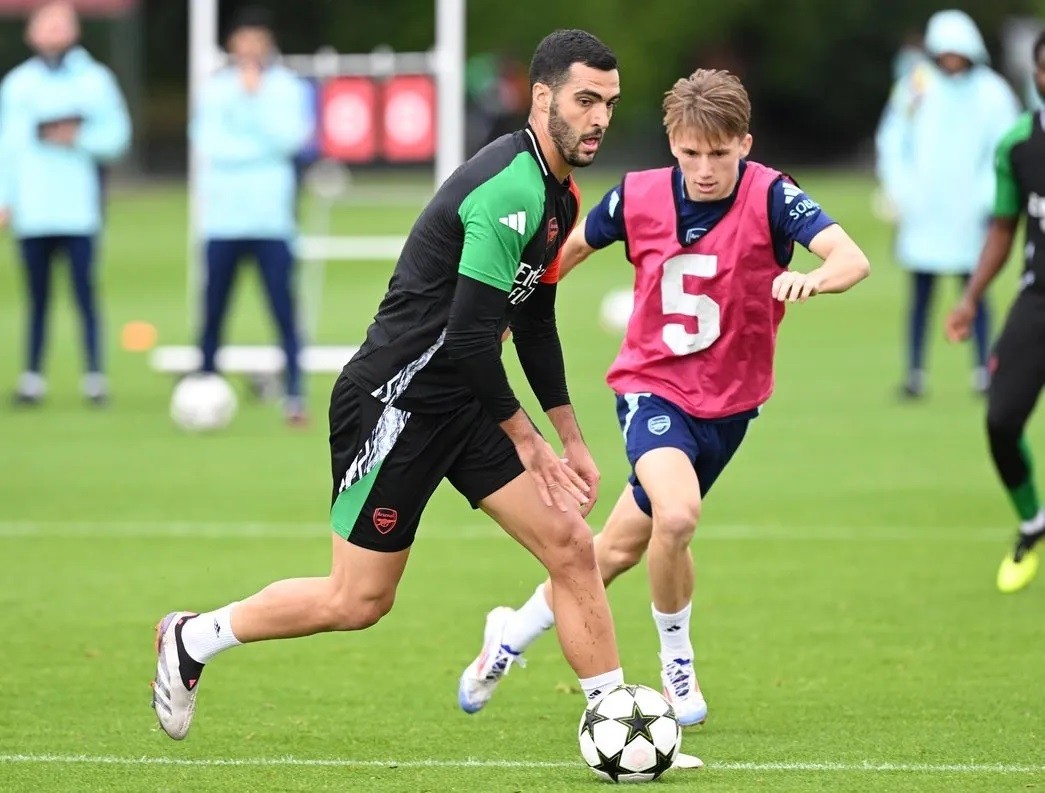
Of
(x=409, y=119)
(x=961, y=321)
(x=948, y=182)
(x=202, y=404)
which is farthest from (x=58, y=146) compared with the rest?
(x=961, y=321)

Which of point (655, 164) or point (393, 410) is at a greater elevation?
point (393, 410)

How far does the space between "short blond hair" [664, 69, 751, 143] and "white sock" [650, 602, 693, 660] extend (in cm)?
158

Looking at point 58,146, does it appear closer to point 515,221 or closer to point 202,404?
point 202,404

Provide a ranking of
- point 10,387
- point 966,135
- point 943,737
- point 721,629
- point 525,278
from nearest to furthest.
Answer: point 525,278 < point 943,737 < point 721,629 < point 966,135 < point 10,387

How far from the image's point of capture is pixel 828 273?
5945mm

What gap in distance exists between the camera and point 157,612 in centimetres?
831

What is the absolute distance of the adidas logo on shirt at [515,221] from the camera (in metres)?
5.45

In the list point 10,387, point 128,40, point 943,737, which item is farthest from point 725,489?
point 128,40

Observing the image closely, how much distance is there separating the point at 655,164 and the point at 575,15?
460 cm

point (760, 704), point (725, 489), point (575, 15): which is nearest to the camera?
point (760, 704)

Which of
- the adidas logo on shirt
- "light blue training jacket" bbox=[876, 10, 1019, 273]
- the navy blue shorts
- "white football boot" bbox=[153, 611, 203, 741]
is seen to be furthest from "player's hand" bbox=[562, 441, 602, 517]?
"light blue training jacket" bbox=[876, 10, 1019, 273]

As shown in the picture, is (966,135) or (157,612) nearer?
(157,612)

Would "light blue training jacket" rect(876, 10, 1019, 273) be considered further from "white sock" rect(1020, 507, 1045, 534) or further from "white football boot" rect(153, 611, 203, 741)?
"white football boot" rect(153, 611, 203, 741)

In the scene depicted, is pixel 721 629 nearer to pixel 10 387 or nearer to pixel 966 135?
pixel 966 135
